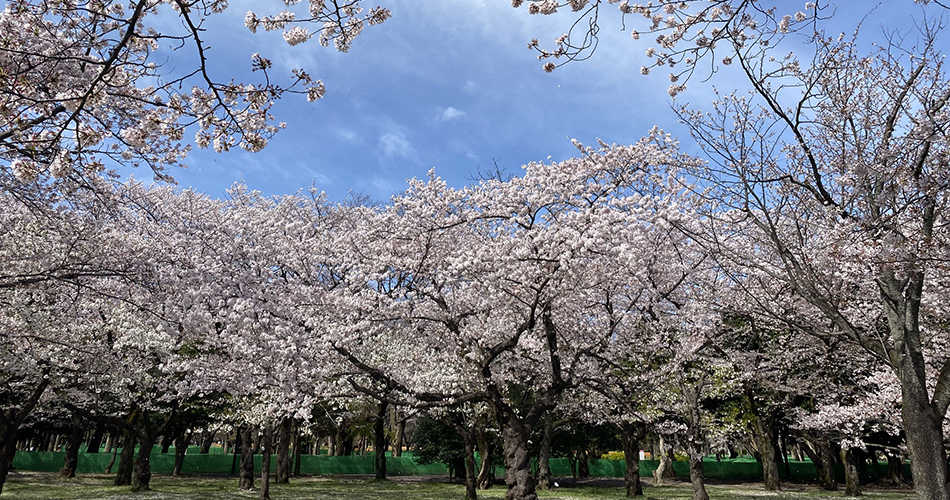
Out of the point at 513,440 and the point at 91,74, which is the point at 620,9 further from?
the point at 513,440

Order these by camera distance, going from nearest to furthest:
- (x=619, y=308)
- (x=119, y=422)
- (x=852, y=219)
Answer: (x=852, y=219), (x=619, y=308), (x=119, y=422)

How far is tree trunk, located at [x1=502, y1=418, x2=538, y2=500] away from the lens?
13.8 metres

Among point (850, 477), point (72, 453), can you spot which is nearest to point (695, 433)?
point (850, 477)

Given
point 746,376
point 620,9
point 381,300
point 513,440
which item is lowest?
point 513,440

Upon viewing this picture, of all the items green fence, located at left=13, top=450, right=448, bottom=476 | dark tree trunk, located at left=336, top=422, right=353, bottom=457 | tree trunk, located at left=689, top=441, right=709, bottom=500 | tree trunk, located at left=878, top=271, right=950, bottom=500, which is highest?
tree trunk, located at left=878, top=271, right=950, bottom=500

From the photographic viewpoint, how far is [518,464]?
556 inches

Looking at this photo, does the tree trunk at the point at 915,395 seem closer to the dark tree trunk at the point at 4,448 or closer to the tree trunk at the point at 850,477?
the dark tree trunk at the point at 4,448

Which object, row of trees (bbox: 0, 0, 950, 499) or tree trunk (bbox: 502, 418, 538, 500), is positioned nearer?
row of trees (bbox: 0, 0, 950, 499)

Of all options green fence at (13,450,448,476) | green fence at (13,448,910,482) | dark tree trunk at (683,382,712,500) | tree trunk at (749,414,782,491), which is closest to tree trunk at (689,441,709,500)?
dark tree trunk at (683,382,712,500)

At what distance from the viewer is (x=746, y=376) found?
54.6 ft

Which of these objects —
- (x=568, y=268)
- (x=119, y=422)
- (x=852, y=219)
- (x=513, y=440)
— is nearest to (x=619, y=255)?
(x=568, y=268)

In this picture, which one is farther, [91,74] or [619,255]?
[619,255]

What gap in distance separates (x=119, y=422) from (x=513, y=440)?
43.2 ft

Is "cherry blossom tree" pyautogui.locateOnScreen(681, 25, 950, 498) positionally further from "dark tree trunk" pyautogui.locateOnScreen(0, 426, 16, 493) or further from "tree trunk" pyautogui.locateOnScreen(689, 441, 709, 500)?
"dark tree trunk" pyautogui.locateOnScreen(0, 426, 16, 493)
